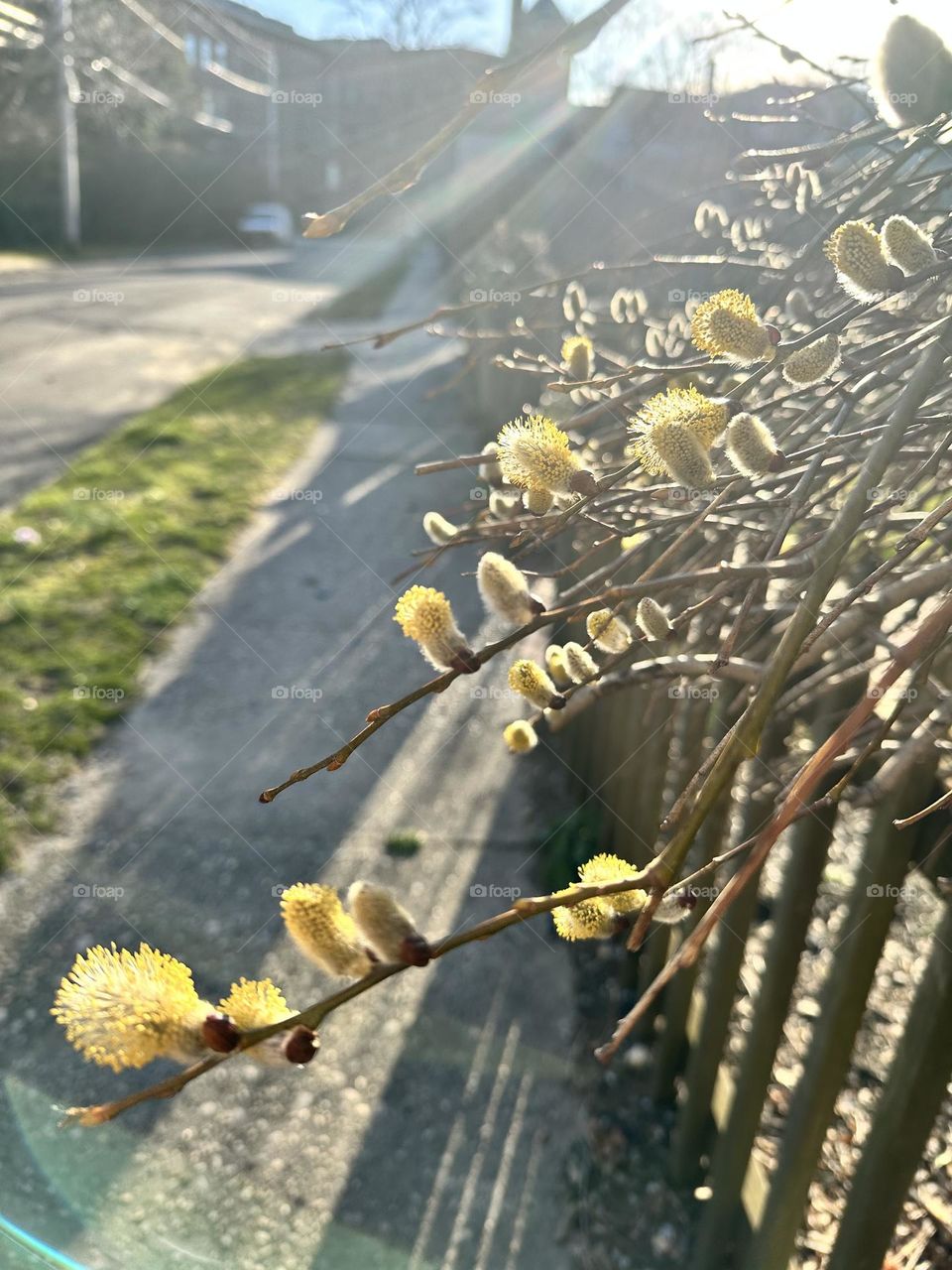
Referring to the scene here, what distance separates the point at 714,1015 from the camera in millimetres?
2096

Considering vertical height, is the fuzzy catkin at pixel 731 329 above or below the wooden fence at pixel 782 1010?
above

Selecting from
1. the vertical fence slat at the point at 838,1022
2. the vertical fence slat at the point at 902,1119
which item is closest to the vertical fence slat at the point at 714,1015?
the vertical fence slat at the point at 838,1022

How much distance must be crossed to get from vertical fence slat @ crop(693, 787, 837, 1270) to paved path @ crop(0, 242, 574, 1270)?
387 millimetres

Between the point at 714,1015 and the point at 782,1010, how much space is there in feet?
0.95

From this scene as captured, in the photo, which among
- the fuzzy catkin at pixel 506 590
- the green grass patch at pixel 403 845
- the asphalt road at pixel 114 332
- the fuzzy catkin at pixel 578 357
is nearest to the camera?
the fuzzy catkin at pixel 506 590

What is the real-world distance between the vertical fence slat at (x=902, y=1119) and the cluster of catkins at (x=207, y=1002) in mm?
996

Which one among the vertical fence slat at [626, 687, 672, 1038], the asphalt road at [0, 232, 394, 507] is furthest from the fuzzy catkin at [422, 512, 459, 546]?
the asphalt road at [0, 232, 394, 507]

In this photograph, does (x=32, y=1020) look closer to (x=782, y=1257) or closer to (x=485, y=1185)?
(x=485, y=1185)

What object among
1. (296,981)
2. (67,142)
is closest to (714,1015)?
(296,981)

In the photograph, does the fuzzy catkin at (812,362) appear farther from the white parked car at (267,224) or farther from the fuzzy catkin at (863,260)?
the white parked car at (267,224)

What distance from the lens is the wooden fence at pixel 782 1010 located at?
137cm

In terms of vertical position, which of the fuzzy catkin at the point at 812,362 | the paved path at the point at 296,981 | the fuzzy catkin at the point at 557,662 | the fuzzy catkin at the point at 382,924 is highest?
the fuzzy catkin at the point at 812,362

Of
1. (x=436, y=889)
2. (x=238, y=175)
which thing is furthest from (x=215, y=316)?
(x=238, y=175)

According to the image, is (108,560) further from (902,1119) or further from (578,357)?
(902,1119)
